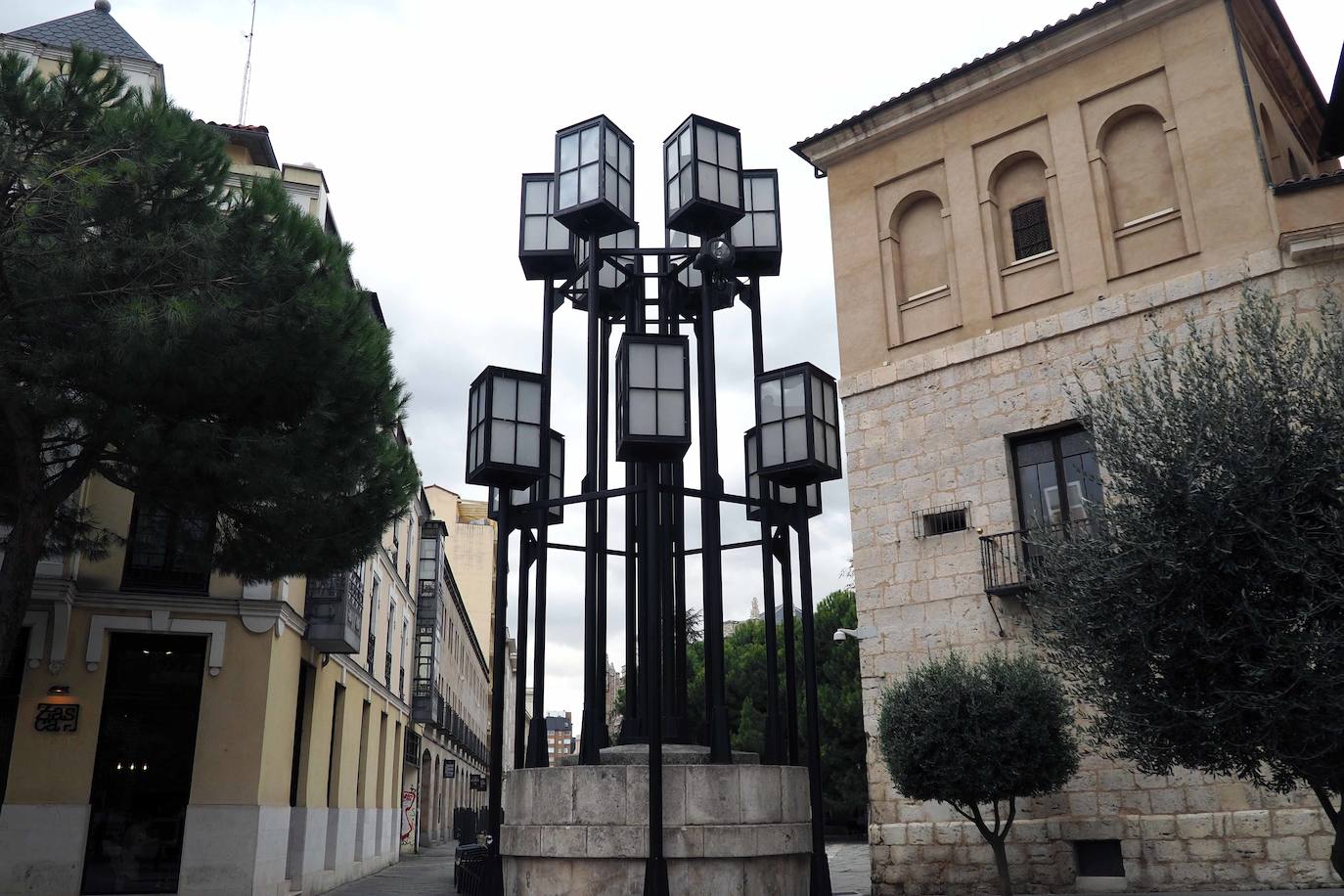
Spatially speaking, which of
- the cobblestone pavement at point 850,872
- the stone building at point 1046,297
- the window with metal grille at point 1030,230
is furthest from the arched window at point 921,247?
the cobblestone pavement at point 850,872

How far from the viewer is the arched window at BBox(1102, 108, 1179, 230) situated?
593 inches

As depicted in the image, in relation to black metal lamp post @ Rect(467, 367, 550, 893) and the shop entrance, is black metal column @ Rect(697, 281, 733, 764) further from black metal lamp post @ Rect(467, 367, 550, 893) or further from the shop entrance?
the shop entrance

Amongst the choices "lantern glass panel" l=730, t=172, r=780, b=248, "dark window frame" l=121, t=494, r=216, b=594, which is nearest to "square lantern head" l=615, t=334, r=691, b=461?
"lantern glass panel" l=730, t=172, r=780, b=248

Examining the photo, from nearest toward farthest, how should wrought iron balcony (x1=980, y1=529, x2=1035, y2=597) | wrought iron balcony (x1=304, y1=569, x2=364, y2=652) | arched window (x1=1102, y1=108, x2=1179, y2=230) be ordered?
wrought iron balcony (x1=980, y1=529, x2=1035, y2=597), arched window (x1=1102, y1=108, x2=1179, y2=230), wrought iron balcony (x1=304, y1=569, x2=364, y2=652)

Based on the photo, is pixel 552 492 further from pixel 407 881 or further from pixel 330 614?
pixel 407 881

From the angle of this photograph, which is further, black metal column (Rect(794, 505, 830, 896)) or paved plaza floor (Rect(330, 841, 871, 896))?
paved plaza floor (Rect(330, 841, 871, 896))

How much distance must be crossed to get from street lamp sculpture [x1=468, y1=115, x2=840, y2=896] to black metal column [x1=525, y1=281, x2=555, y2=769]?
0.02 metres

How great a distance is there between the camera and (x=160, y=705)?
14.9m

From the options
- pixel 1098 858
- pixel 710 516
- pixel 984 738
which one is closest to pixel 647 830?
pixel 710 516

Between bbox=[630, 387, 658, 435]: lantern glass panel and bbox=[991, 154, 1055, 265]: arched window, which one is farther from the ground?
bbox=[991, 154, 1055, 265]: arched window

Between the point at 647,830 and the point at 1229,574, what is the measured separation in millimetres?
5085

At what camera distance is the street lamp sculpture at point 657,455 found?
7969 mm

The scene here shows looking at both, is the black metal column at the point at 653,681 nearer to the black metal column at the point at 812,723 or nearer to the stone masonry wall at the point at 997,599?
the black metal column at the point at 812,723

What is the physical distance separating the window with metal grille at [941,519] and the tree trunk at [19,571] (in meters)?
11.8
